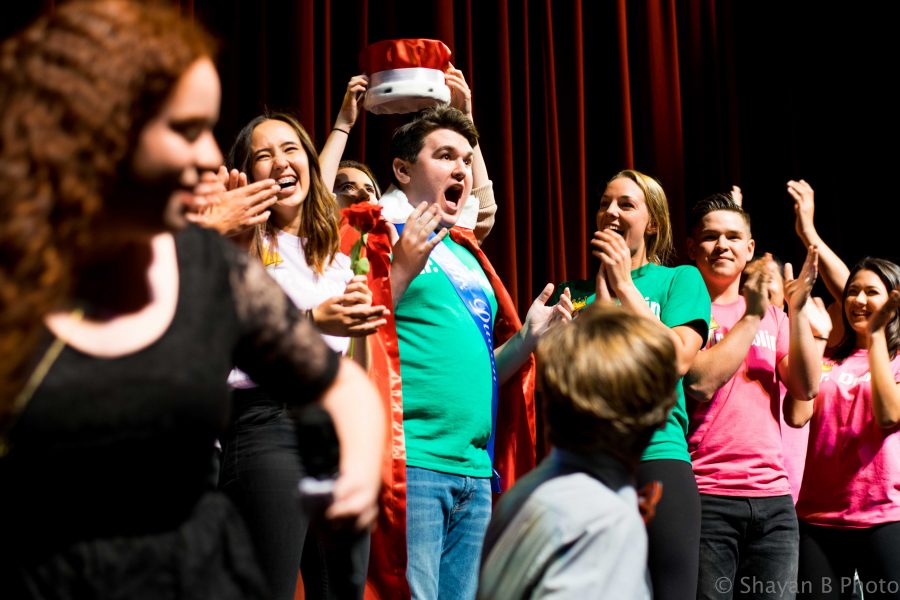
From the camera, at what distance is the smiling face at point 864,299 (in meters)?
2.90

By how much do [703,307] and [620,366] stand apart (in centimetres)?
109

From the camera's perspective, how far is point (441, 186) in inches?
91.9

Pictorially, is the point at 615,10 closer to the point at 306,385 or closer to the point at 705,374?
the point at 705,374

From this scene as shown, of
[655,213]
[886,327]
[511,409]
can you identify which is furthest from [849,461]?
[511,409]

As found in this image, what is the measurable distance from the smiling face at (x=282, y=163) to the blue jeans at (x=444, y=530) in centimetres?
56

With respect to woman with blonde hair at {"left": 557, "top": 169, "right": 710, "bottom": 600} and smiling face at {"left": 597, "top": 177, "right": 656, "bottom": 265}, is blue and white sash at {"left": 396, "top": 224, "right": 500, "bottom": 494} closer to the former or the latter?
woman with blonde hair at {"left": 557, "top": 169, "right": 710, "bottom": 600}

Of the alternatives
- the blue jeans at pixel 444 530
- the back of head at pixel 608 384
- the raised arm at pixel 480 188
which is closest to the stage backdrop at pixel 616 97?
the raised arm at pixel 480 188

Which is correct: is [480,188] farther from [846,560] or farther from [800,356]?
[846,560]

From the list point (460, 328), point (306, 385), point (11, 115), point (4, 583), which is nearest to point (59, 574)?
point (4, 583)

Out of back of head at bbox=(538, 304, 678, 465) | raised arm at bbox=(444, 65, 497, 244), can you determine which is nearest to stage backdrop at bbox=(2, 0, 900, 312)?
raised arm at bbox=(444, 65, 497, 244)

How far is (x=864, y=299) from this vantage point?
115 inches

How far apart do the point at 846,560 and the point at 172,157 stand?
7.55ft

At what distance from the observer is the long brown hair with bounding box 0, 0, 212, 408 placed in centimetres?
84

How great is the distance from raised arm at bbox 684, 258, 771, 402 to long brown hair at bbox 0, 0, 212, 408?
1677 mm
